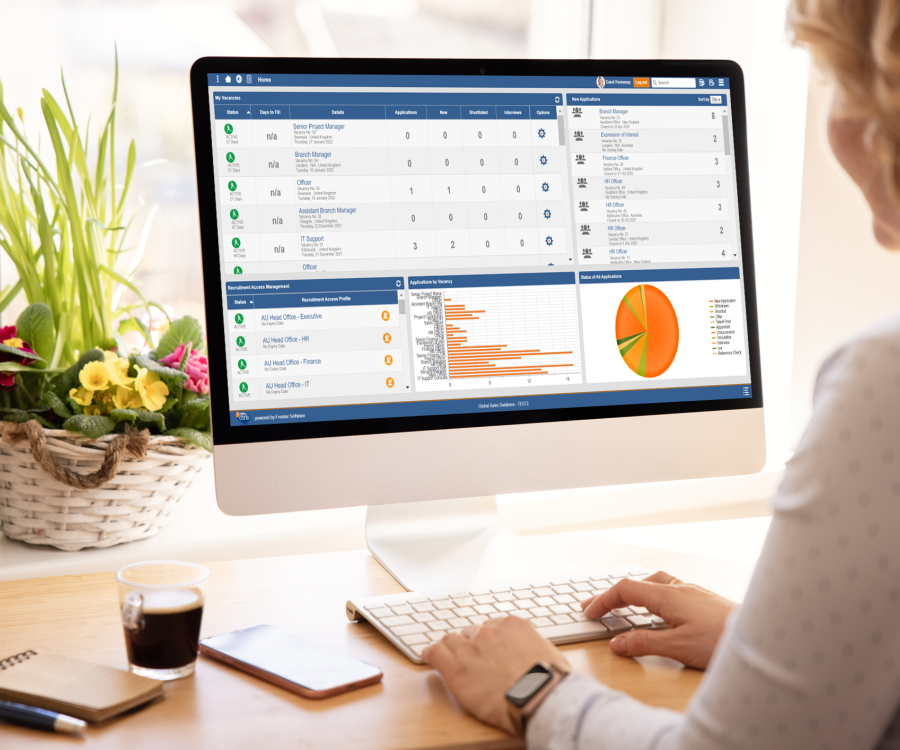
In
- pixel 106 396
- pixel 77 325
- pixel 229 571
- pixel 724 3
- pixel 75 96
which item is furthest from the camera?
pixel 724 3

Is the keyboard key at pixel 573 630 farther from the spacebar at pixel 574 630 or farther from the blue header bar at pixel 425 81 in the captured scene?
the blue header bar at pixel 425 81

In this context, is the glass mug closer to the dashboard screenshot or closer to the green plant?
the dashboard screenshot

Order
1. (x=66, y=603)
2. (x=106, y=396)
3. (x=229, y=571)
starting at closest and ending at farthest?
1. (x=66, y=603)
2. (x=229, y=571)
3. (x=106, y=396)

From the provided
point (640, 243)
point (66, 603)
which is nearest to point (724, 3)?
point (640, 243)

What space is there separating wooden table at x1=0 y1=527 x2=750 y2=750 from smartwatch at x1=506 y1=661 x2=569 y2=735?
0.02m

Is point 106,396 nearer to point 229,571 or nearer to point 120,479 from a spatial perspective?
point 120,479

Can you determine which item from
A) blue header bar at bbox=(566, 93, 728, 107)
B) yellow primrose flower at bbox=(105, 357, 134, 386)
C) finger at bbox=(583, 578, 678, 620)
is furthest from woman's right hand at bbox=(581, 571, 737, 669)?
yellow primrose flower at bbox=(105, 357, 134, 386)

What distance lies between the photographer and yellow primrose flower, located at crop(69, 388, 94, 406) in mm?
1074

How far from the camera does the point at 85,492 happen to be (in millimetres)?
1097

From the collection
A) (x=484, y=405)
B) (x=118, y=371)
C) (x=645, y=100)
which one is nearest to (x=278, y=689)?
(x=484, y=405)

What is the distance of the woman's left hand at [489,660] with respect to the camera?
2.00 feet

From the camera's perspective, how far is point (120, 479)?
1.09 meters

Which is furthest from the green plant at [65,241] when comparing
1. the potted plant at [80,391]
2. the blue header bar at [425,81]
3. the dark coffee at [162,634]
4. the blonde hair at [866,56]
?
the blonde hair at [866,56]

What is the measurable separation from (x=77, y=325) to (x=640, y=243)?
819 mm
